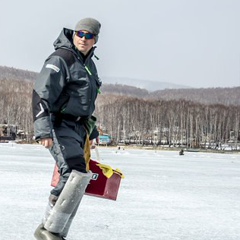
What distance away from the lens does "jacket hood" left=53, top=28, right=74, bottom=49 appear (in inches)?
132

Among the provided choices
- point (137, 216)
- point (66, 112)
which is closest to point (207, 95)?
point (137, 216)

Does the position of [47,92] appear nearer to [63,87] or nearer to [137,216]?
[63,87]

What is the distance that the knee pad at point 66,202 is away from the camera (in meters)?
3.17

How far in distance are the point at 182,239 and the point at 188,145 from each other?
82817 mm

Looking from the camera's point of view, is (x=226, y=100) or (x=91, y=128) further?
(x=226, y=100)

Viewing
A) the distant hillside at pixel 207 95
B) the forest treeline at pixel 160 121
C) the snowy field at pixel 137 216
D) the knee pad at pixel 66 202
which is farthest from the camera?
the distant hillside at pixel 207 95

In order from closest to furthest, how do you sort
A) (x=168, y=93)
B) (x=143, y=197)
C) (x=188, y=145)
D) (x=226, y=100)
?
(x=143, y=197), (x=188, y=145), (x=226, y=100), (x=168, y=93)

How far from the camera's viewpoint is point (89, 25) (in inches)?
133

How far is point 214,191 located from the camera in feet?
26.1

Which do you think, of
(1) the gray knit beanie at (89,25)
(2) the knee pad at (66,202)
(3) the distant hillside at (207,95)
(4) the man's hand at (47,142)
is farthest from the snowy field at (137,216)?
(3) the distant hillside at (207,95)

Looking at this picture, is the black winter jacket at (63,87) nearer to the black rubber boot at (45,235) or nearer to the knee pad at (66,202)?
the knee pad at (66,202)

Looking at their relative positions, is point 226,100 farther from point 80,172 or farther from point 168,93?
point 80,172

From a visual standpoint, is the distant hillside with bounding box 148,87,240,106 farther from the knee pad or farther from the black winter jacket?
the knee pad

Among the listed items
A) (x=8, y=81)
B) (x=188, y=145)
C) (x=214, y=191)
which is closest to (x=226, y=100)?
(x=8, y=81)
